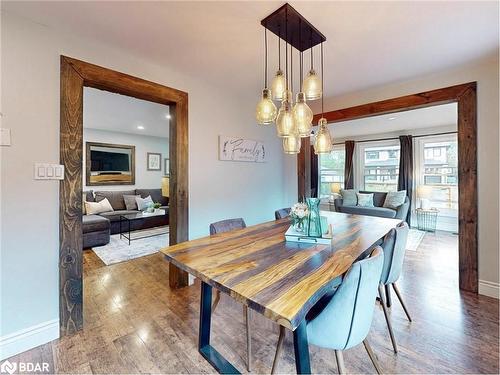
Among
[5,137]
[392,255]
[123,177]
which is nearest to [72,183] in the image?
[5,137]

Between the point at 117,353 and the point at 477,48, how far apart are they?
378 centimetres

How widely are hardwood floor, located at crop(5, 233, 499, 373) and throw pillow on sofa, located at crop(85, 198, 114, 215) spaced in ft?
8.22

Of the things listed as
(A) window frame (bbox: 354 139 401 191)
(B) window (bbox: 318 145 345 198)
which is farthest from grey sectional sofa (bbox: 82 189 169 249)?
(A) window frame (bbox: 354 139 401 191)

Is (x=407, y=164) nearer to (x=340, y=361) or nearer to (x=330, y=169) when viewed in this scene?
(x=330, y=169)

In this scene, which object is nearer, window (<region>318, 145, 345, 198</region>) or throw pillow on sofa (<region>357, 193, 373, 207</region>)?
throw pillow on sofa (<region>357, 193, 373, 207</region>)

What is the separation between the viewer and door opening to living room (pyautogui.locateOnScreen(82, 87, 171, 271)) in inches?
148

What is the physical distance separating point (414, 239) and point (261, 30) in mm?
4627

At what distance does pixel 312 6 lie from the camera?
1.52 m

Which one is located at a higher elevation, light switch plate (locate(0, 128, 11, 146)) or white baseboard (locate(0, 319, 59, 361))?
light switch plate (locate(0, 128, 11, 146))

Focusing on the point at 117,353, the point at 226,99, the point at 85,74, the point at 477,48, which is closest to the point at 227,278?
the point at 117,353

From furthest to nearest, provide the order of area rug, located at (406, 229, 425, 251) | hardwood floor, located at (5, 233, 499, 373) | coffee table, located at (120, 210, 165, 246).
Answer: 1. coffee table, located at (120, 210, 165, 246)
2. area rug, located at (406, 229, 425, 251)
3. hardwood floor, located at (5, 233, 499, 373)

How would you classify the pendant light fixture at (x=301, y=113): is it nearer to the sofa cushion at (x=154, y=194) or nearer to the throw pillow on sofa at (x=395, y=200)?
the throw pillow on sofa at (x=395, y=200)

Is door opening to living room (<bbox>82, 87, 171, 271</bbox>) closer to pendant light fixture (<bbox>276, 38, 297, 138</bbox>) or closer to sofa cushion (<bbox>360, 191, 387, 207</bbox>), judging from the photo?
pendant light fixture (<bbox>276, 38, 297, 138</bbox>)

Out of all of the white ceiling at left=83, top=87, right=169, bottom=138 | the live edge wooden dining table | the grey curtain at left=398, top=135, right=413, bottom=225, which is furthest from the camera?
the grey curtain at left=398, top=135, right=413, bottom=225
